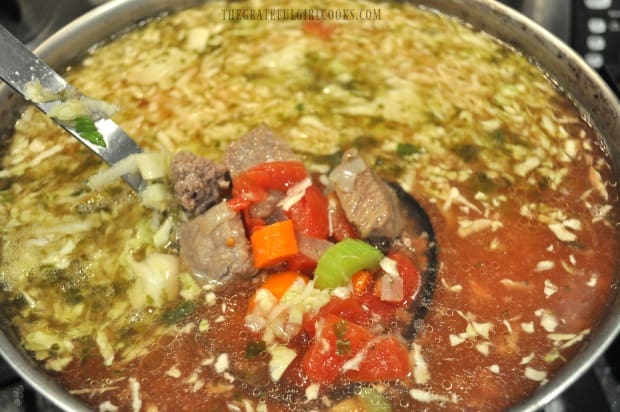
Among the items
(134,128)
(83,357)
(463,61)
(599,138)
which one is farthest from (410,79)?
(83,357)

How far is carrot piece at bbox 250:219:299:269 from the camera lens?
2.56 m

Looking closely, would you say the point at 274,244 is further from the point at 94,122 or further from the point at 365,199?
the point at 94,122

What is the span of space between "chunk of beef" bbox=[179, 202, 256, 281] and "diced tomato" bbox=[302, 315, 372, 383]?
482mm

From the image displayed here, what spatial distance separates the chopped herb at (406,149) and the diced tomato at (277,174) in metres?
0.59

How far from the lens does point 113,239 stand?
2.79 metres

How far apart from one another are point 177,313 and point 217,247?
323mm

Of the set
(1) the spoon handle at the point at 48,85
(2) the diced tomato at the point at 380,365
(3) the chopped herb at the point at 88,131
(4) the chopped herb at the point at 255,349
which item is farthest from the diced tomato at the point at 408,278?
(3) the chopped herb at the point at 88,131

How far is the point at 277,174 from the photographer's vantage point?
9.25 feet

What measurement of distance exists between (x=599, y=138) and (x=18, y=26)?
395 centimetres

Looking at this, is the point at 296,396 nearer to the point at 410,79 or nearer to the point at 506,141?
the point at 506,141

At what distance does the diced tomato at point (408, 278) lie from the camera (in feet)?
8.35

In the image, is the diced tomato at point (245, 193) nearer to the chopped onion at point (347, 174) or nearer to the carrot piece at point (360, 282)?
the chopped onion at point (347, 174)

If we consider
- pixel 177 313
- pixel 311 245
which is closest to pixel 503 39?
pixel 311 245

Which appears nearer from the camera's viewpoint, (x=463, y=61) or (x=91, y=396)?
(x=91, y=396)
